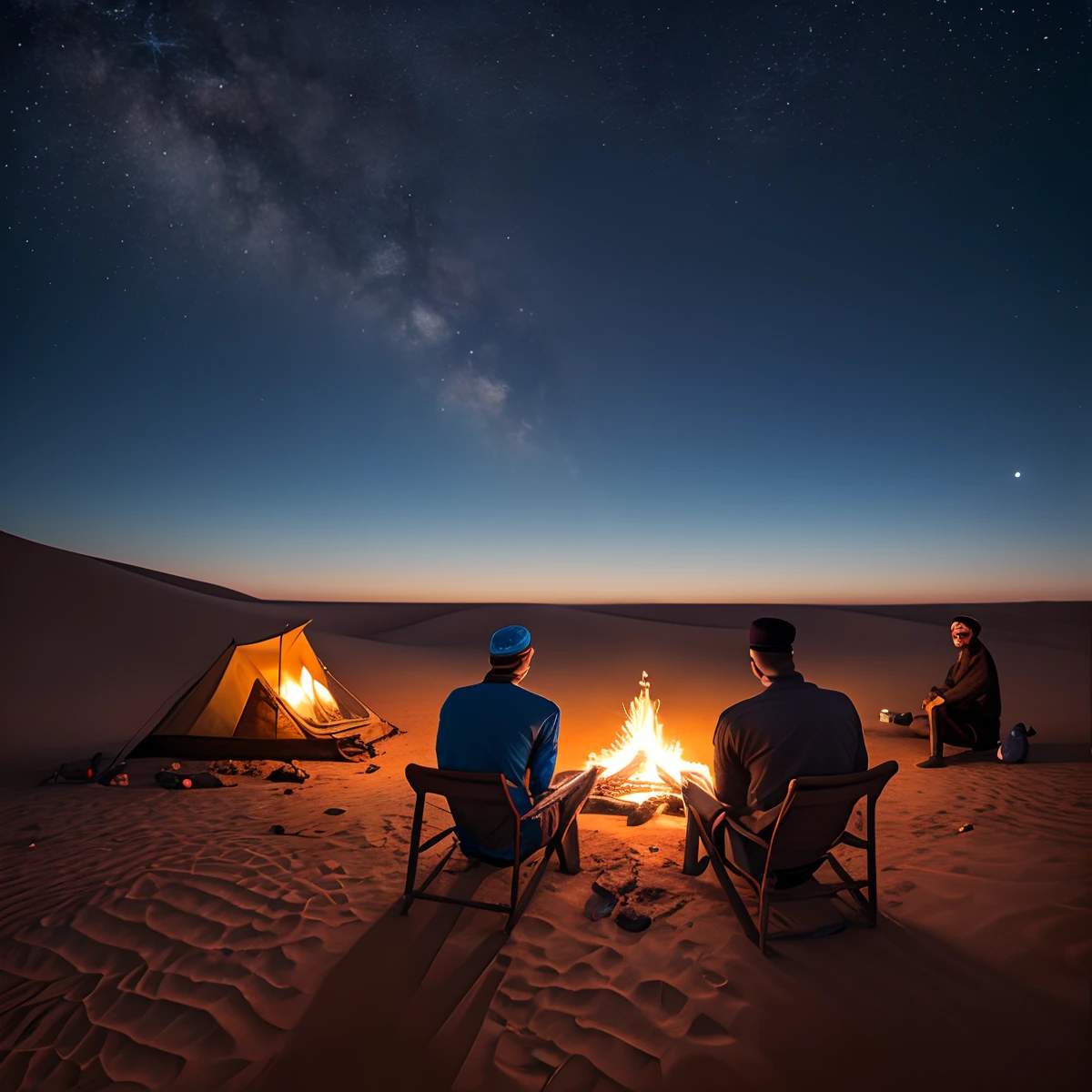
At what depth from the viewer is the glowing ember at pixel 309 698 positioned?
31.9 ft

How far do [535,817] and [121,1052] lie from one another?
8.11 ft

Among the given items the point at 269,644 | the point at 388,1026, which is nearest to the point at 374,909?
the point at 388,1026

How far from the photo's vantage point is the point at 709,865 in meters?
4.66

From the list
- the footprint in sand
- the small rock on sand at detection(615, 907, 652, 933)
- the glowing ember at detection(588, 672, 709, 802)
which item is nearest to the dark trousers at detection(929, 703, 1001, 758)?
the glowing ember at detection(588, 672, 709, 802)

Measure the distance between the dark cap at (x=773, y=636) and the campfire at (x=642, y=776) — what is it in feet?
6.26

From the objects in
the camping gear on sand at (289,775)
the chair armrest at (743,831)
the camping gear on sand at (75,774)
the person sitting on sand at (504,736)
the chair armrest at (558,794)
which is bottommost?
the camping gear on sand at (75,774)

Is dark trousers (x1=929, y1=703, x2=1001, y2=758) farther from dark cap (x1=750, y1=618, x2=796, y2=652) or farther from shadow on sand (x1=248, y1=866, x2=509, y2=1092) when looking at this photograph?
shadow on sand (x1=248, y1=866, x2=509, y2=1092)

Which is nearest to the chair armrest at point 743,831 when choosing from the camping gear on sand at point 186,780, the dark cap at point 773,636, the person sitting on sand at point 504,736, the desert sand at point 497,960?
the desert sand at point 497,960

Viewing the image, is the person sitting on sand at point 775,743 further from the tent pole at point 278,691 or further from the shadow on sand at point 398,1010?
the tent pole at point 278,691

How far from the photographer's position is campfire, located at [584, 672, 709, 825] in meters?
6.13

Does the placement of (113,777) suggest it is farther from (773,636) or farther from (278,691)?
(773,636)

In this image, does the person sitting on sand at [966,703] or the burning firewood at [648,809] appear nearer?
the burning firewood at [648,809]

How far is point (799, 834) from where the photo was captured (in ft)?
10.7

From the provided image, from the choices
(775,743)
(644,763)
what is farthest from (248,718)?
(775,743)
